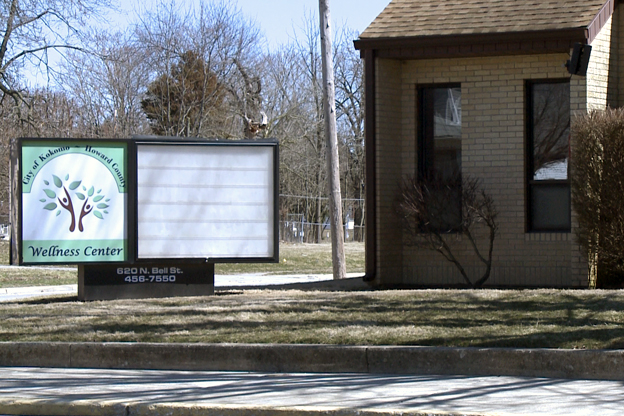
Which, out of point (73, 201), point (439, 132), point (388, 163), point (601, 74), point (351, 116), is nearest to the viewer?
point (73, 201)

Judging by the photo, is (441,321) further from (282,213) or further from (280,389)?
(282,213)

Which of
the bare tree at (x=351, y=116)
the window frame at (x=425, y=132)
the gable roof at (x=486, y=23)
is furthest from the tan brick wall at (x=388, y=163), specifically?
the bare tree at (x=351, y=116)

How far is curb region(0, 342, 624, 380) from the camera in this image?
27.3 feet

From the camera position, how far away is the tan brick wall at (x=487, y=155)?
15406mm

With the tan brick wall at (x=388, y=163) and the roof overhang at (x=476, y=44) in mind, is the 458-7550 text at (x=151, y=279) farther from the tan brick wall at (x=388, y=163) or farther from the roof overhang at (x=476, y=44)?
the roof overhang at (x=476, y=44)

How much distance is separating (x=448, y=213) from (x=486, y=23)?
3.34 meters

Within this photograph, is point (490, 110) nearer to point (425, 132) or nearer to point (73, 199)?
point (425, 132)

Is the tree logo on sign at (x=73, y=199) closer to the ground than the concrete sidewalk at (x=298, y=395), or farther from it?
farther from it

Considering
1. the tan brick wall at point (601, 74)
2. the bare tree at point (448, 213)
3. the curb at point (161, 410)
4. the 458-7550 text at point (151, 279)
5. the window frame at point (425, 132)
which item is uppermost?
the tan brick wall at point (601, 74)

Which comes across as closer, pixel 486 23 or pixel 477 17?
pixel 486 23

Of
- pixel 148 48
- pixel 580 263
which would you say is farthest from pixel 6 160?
pixel 580 263

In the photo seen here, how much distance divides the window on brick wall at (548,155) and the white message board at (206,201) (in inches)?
181

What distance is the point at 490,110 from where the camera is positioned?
1587 cm

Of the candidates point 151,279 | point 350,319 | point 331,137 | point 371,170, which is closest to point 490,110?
point 371,170
